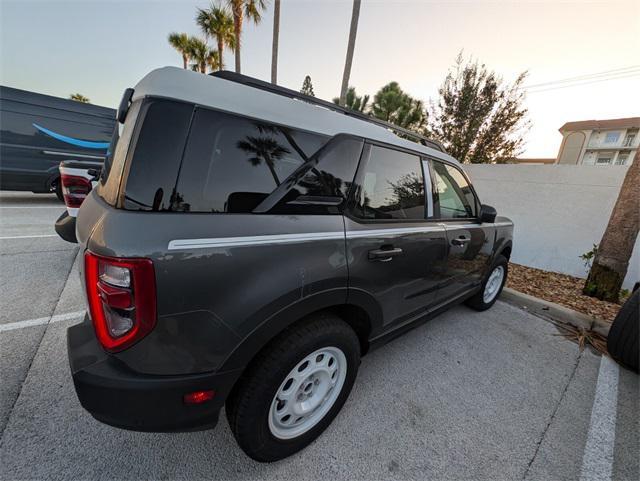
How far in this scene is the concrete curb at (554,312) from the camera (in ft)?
10.6

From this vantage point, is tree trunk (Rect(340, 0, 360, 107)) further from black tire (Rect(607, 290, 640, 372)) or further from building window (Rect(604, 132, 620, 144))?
building window (Rect(604, 132, 620, 144))

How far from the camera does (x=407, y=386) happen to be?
7.00 ft

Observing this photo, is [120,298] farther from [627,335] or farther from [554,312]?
[554,312]

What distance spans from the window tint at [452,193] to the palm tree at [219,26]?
1703 cm

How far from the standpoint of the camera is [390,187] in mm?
1895

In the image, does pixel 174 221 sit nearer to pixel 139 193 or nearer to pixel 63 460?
pixel 139 193

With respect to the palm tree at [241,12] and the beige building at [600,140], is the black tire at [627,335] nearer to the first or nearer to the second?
the palm tree at [241,12]

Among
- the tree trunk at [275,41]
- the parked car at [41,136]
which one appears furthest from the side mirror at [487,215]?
the tree trunk at [275,41]

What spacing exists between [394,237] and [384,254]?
0.16m

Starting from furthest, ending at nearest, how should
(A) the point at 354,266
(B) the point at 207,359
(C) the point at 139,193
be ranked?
(A) the point at 354,266 → (B) the point at 207,359 → (C) the point at 139,193

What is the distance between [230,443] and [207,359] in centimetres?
87

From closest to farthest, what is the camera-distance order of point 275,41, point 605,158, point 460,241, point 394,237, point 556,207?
1. point 394,237
2. point 460,241
3. point 556,207
4. point 275,41
5. point 605,158

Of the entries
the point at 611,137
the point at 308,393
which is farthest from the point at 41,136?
the point at 611,137

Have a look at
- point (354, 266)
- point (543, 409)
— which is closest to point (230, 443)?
point (354, 266)
